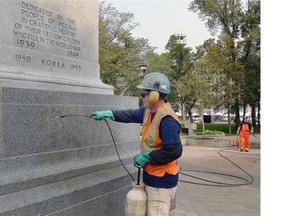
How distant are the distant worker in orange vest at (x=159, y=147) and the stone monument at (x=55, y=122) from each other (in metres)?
0.83

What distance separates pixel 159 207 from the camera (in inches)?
135

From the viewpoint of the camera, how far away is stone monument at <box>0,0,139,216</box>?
335cm

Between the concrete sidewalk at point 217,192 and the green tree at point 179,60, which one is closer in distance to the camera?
the concrete sidewalk at point 217,192

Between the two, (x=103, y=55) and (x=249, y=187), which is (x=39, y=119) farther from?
(x=103, y=55)

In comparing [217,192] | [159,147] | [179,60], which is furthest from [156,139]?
[179,60]

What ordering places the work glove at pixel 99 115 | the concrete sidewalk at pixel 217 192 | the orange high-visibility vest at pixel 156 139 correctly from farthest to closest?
the concrete sidewalk at pixel 217 192
the work glove at pixel 99 115
the orange high-visibility vest at pixel 156 139

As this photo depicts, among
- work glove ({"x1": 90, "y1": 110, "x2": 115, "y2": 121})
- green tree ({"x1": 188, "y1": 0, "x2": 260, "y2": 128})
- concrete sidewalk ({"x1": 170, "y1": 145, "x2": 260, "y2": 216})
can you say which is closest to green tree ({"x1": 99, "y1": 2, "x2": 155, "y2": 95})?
green tree ({"x1": 188, "y1": 0, "x2": 260, "y2": 128})

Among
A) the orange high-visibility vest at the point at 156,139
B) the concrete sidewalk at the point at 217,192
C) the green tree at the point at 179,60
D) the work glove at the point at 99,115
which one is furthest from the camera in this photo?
the green tree at the point at 179,60

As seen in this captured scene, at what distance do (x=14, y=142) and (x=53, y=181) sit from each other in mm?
606

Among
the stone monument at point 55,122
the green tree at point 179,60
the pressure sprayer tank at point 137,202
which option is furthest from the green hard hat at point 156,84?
the green tree at point 179,60

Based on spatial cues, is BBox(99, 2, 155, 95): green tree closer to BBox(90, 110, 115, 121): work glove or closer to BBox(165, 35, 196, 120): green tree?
BBox(165, 35, 196, 120): green tree

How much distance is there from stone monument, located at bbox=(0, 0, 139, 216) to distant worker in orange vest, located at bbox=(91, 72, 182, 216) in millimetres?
826

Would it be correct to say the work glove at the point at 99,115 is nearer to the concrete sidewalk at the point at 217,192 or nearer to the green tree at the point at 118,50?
the concrete sidewalk at the point at 217,192

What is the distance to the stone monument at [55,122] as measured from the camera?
132 inches
